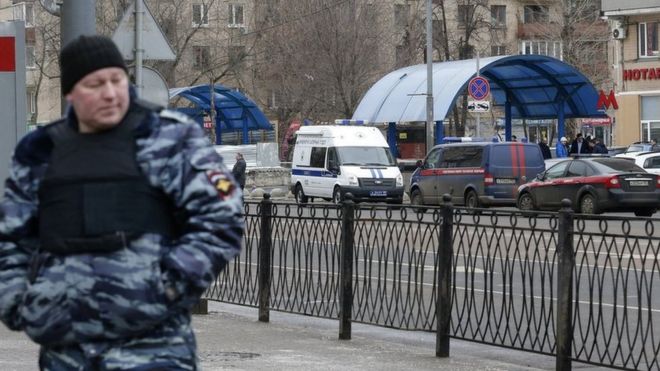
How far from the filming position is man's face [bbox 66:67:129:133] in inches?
159

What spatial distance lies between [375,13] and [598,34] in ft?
78.2

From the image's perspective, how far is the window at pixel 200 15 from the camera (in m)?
58.6

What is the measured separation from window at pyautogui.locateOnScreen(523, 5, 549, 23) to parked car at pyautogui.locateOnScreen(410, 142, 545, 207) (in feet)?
153

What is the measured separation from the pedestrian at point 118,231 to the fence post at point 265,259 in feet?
28.3

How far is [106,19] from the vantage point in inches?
2164

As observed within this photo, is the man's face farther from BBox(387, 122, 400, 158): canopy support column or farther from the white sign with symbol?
BBox(387, 122, 400, 158): canopy support column

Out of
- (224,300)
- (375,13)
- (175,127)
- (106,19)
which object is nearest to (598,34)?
(375,13)

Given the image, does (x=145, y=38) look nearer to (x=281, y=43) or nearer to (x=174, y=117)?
(x=174, y=117)

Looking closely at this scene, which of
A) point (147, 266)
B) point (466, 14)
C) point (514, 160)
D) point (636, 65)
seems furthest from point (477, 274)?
point (636, 65)

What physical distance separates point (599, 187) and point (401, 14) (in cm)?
3693

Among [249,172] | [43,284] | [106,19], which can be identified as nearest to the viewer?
[43,284]

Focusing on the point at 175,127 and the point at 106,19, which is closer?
the point at 175,127

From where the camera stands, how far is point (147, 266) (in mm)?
4016

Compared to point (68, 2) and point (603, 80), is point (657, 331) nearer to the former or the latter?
point (68, 2)
